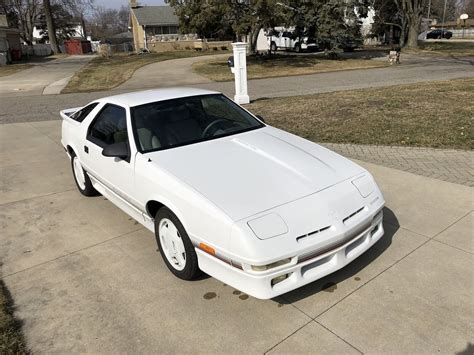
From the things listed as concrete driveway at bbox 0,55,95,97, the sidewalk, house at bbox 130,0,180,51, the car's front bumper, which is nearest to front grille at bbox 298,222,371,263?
the car's front bumper

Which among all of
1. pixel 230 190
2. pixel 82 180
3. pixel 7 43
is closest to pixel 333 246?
pixel 230 190

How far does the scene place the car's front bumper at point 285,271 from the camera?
8.84ft

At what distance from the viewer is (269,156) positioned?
3.58 m

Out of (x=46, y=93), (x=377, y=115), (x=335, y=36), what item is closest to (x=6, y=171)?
(x=377, y=115)

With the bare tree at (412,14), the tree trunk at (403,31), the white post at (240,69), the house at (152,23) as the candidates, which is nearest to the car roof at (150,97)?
the white post at (240,69)

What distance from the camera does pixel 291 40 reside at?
3741 centimetres

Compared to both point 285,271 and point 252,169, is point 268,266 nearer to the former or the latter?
point 285,271

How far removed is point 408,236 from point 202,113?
237cm

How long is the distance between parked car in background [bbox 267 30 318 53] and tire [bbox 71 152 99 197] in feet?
96.4

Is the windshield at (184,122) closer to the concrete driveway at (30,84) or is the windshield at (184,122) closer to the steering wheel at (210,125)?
Answer: the steering wheel at (210,125)

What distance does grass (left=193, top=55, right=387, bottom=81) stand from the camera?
2131cm

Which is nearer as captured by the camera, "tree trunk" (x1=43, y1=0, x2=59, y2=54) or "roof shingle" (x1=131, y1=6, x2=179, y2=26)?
"tree trunk" (x1=43, y1=0, x2=59, y2=54)

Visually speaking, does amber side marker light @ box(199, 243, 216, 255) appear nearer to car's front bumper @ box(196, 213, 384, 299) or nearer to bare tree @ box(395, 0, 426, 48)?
car's front bumper @ box(196, 213, 384, 299)

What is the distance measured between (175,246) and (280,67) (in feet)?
72.3
